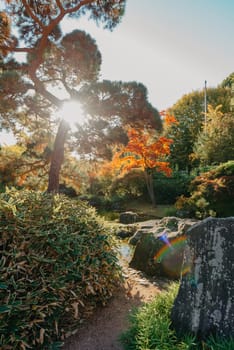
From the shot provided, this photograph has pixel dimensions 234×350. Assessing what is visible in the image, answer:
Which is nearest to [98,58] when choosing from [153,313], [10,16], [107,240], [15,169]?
[10,16]

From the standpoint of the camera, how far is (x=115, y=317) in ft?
8.01

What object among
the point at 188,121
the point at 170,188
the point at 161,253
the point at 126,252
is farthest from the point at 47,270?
the point at 188,121

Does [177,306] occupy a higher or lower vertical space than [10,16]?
lower

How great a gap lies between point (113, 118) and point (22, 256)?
3422 millimetres

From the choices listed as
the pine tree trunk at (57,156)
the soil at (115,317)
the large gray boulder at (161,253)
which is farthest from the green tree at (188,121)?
the soil at (115,317)

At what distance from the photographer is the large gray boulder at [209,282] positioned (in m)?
1.78

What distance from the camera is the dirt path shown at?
2059 mm

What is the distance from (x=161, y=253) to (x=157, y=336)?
1.61 metres

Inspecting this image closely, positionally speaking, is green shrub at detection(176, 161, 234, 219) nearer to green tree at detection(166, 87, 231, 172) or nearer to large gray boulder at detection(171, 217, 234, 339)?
large gray boulder at detection(171, 217, 234, 339)

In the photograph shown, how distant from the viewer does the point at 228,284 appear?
1.77 m

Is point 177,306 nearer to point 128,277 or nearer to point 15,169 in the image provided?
point 128,277

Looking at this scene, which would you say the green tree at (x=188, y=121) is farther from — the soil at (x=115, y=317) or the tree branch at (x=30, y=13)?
the soil at (x=115, y=317)

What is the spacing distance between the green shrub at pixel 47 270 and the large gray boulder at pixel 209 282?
94 cm

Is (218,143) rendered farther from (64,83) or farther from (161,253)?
(161,253)
